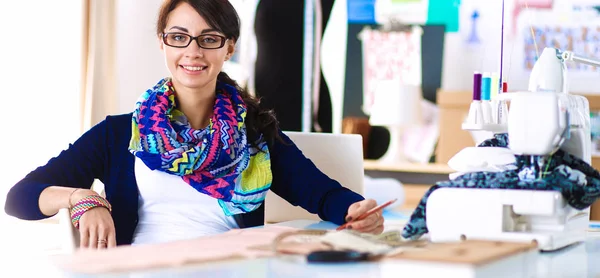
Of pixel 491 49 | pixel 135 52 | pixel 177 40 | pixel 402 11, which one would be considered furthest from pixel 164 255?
pixel 402 11

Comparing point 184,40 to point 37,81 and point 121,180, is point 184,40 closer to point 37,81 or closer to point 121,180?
point 121,180

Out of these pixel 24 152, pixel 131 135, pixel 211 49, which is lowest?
pixel 24 152

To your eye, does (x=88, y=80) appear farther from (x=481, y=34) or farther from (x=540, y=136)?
(x=540, y=136)

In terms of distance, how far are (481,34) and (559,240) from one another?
171 inches

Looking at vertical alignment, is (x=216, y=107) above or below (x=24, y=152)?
above

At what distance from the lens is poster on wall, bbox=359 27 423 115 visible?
601 centimetres

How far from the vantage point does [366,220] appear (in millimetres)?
1934

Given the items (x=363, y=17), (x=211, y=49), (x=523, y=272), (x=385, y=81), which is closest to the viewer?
(x=523, y=272)

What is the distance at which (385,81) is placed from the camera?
5.66 m

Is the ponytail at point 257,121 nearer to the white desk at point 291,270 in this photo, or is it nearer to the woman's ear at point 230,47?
the woman's ear at point 230,47

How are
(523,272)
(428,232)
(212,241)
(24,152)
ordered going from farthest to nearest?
(24,152) < (428,232) < (212,241) < (523,272)

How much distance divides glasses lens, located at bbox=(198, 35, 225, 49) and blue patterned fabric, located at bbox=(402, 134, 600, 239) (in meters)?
0.83

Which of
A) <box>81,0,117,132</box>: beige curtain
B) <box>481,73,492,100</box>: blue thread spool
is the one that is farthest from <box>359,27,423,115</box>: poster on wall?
<box>481,73,492,100</box>: blue thread spool

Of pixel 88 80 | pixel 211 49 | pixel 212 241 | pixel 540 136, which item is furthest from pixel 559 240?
pixel 88 80
